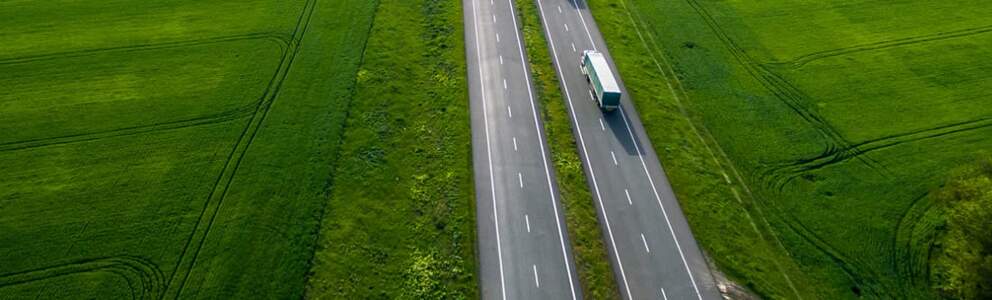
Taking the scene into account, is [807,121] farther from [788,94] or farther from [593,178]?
[593,178]

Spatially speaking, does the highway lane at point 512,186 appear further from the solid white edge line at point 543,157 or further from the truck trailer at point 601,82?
the truck trailer at point 601,82

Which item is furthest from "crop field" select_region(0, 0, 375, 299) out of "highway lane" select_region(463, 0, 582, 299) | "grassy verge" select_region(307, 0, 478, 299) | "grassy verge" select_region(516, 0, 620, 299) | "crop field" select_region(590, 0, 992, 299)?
"crop field" select_region(590, 0, 992, 299)

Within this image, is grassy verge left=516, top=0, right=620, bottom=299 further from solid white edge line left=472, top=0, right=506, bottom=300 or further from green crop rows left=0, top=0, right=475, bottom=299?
green crop rows left=0, top=0, right=475, bottom=299

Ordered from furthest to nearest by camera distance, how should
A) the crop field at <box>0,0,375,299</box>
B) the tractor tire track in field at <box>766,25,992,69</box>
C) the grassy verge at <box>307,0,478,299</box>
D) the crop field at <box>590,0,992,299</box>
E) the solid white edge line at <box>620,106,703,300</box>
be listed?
the tractor tire track in field at <box>766,25,992,69</box>, the crop field at <box>590,0,992,299</box>, the crop field at <box>0,0,375,299</box>, the solid white edge line at <box>620,106,703,300</box>, the grassy verge at <box>307,0,478,299</box>

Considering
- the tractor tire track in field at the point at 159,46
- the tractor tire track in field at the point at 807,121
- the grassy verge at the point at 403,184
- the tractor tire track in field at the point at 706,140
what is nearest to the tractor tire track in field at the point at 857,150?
the tractor tire track in field at the point at 807,121

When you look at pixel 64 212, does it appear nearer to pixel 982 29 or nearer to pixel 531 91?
pixel 531 91

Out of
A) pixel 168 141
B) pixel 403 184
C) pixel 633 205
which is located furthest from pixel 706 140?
pixel 168 141

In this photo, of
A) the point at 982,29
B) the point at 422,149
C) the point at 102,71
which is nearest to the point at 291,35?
the point at 102,71

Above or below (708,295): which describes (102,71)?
Answer: above
